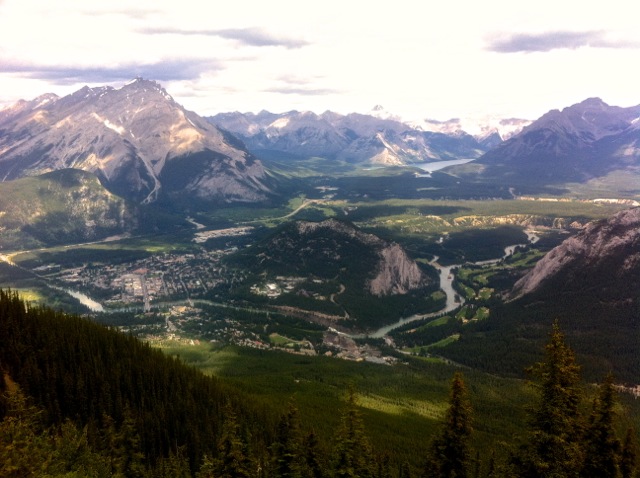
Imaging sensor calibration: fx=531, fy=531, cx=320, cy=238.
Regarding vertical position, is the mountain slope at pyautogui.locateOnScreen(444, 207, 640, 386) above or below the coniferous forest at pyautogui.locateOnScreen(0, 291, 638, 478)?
below

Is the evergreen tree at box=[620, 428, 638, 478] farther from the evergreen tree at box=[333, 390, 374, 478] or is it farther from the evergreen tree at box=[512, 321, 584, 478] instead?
the evergreen tree at box=[333, 390, 374, 478]

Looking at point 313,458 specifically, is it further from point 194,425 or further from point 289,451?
point 194,425

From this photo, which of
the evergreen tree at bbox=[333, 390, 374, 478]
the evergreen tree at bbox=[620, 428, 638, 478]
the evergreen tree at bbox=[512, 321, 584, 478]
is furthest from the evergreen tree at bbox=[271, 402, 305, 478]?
the evergreen tree at bbox=[620, 428, 638, 478]

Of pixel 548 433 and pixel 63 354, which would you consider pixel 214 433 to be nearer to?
pixel 63 354

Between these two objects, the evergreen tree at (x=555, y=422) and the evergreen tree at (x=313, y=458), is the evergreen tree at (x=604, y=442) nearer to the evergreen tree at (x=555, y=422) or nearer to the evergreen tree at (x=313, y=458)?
the evergreen tree at (x=555, y=422)

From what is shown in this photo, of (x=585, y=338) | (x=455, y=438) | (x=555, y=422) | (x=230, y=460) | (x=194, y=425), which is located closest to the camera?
(x=555, y=422)

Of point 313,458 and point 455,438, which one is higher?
point 455,438

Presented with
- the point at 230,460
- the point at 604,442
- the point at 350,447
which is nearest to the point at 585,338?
the point at 604,442
